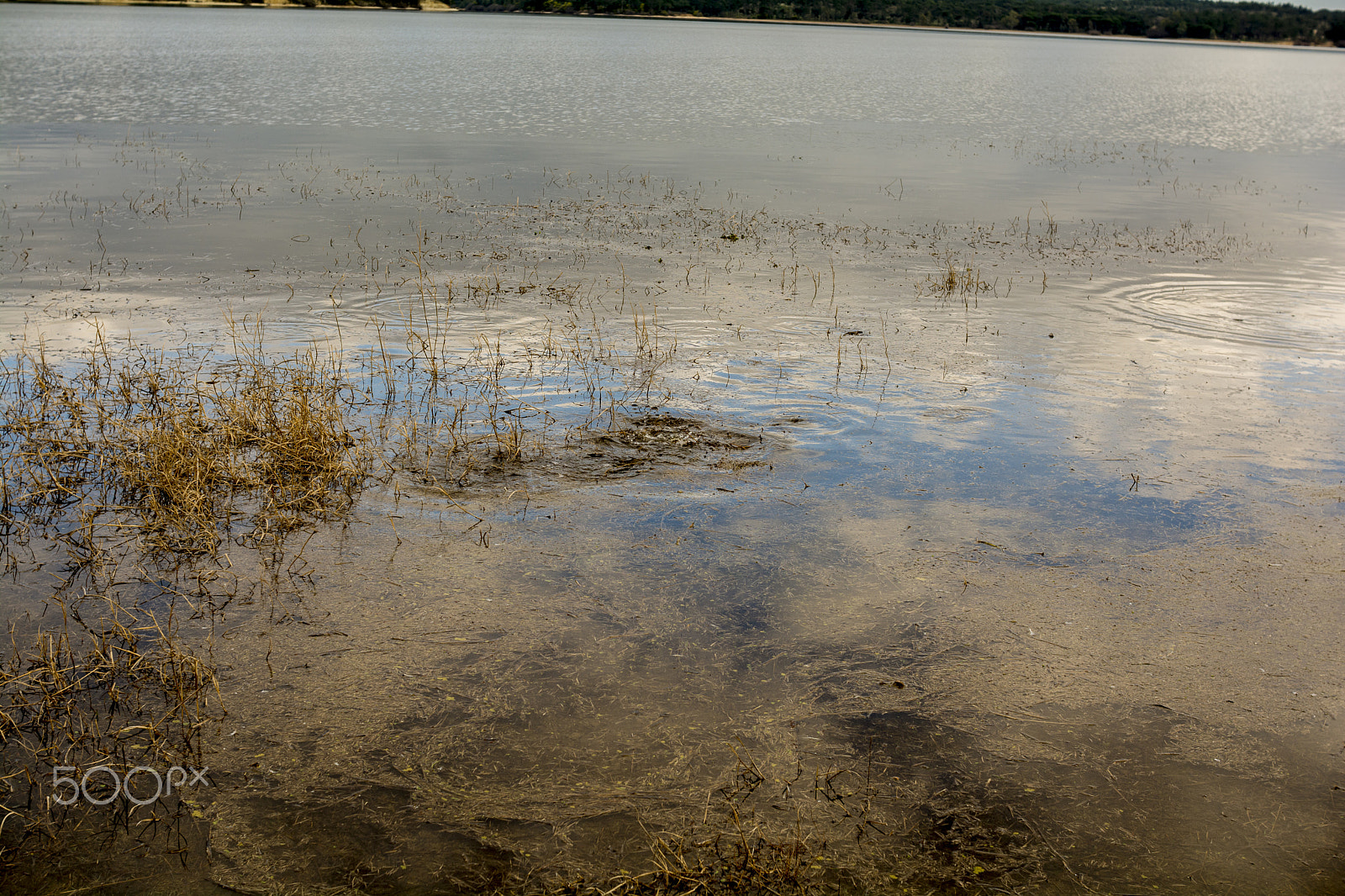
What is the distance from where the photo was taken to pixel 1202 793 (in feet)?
14.3

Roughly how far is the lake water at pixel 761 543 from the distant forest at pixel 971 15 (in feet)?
309

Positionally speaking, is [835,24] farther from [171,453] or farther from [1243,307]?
[171,453]

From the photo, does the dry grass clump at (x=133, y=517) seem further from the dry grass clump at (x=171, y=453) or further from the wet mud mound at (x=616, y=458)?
the wet mud mound at (x=616, y=458)

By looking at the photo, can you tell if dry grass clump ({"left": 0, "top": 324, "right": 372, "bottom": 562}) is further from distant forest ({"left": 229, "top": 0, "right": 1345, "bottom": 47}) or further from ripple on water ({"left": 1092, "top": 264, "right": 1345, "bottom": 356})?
distant forest ({"left": 229, "top": 0, "right": 1345, "bottom": 47})

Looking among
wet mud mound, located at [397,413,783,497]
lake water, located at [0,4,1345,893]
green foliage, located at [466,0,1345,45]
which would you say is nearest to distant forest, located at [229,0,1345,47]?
green foliage, located at [466,0,1345,45]

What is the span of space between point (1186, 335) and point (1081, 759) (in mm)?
8104

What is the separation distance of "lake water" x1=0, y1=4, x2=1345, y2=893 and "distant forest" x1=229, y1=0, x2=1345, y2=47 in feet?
309

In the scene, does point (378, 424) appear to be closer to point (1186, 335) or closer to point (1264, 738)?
point (1264, 738)

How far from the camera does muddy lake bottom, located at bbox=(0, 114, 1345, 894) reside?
13.2ft

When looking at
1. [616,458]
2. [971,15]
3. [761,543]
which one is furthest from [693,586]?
[971,15]

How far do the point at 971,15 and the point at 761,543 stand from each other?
115 meters

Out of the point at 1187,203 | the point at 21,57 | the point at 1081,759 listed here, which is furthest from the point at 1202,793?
the point at 21,57

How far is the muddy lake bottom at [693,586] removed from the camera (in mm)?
4012

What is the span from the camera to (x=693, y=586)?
5922mm
